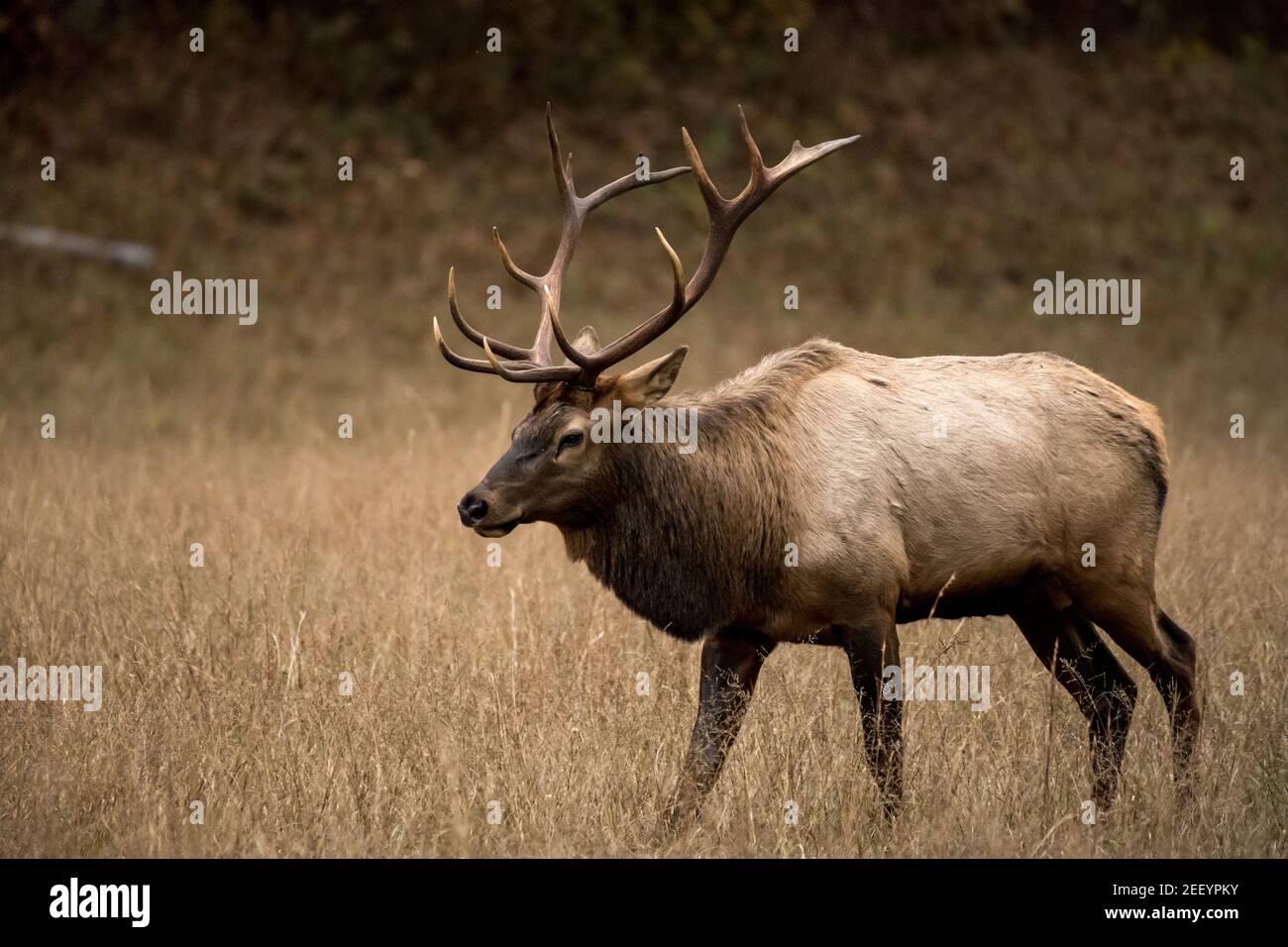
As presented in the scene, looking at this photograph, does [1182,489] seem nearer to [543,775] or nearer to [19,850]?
[543,775]

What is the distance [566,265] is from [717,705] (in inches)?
75.8

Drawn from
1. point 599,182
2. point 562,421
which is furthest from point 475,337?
point 599,182

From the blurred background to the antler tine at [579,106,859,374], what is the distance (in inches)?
331

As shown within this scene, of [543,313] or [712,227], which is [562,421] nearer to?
[543,313]

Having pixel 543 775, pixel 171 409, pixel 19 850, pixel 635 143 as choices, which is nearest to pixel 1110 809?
pixel 543 775

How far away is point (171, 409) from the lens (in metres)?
15.1

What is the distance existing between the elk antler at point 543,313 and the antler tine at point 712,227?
15 centimetres

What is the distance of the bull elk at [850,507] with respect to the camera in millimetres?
5867

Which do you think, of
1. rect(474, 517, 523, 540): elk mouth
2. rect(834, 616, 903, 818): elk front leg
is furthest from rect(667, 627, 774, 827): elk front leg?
rect(474, 517, 523, 540): elk mouth

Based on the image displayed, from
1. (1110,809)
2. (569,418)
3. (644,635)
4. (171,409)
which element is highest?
(171,409)

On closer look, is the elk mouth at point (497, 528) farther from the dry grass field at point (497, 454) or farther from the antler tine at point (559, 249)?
Answer: the dry grass field at point (497, 454)

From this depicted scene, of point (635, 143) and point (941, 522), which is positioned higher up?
point (635, 143)
